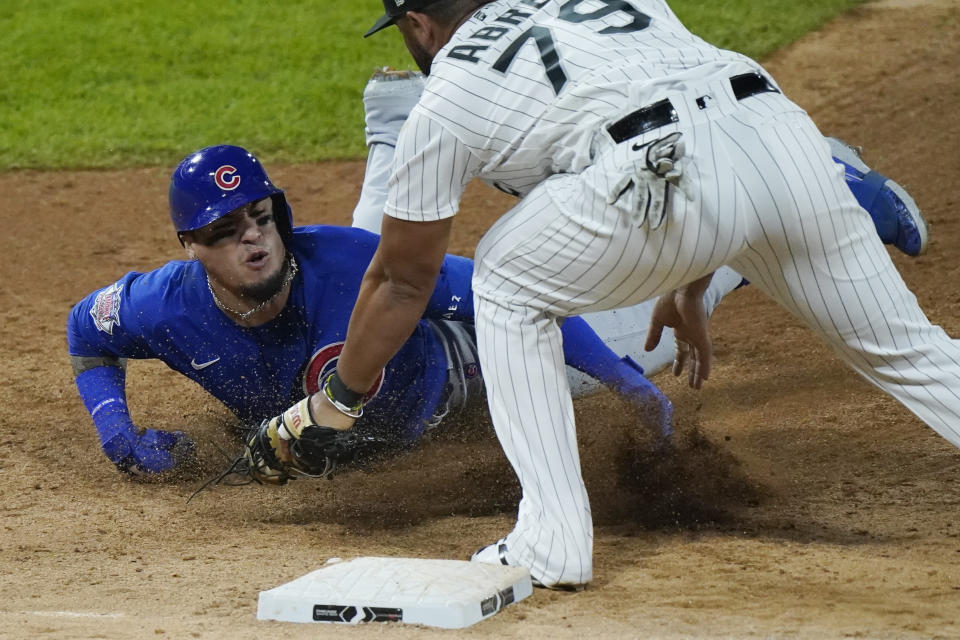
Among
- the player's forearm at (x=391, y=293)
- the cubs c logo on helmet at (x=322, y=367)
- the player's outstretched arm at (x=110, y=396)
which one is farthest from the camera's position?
the player's outstretched arm at (x=110, y=396)

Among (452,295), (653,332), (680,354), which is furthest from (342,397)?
(680,354)

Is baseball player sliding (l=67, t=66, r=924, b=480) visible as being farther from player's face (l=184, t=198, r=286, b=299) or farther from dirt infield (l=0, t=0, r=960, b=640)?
dirt infield (l=0, t=0, r=960, b=640)

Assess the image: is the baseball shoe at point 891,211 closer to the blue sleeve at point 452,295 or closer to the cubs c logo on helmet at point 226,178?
the blue sleeve at point 452,295

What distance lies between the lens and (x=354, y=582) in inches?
95.0

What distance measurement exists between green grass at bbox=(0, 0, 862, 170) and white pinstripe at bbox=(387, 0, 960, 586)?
193 inches

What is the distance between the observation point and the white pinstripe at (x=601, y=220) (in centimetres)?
238

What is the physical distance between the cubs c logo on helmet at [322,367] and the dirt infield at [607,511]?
1.03 feet

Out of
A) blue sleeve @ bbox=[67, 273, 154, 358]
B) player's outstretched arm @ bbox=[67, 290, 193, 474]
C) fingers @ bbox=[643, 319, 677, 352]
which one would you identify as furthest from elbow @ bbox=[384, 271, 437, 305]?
player's outstretched arm @ bbox=[67, 290, 193, 474]

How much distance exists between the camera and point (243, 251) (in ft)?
10.9

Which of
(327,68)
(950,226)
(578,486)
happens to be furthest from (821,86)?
(578,486)

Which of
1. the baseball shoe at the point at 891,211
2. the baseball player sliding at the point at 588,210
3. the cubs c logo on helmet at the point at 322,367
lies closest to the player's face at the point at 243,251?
the cubs c logo on helmet at the point at 322,367

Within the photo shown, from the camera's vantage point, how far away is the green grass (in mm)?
7480

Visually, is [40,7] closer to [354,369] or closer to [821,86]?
[821,86]

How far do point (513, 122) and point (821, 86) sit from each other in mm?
5489
